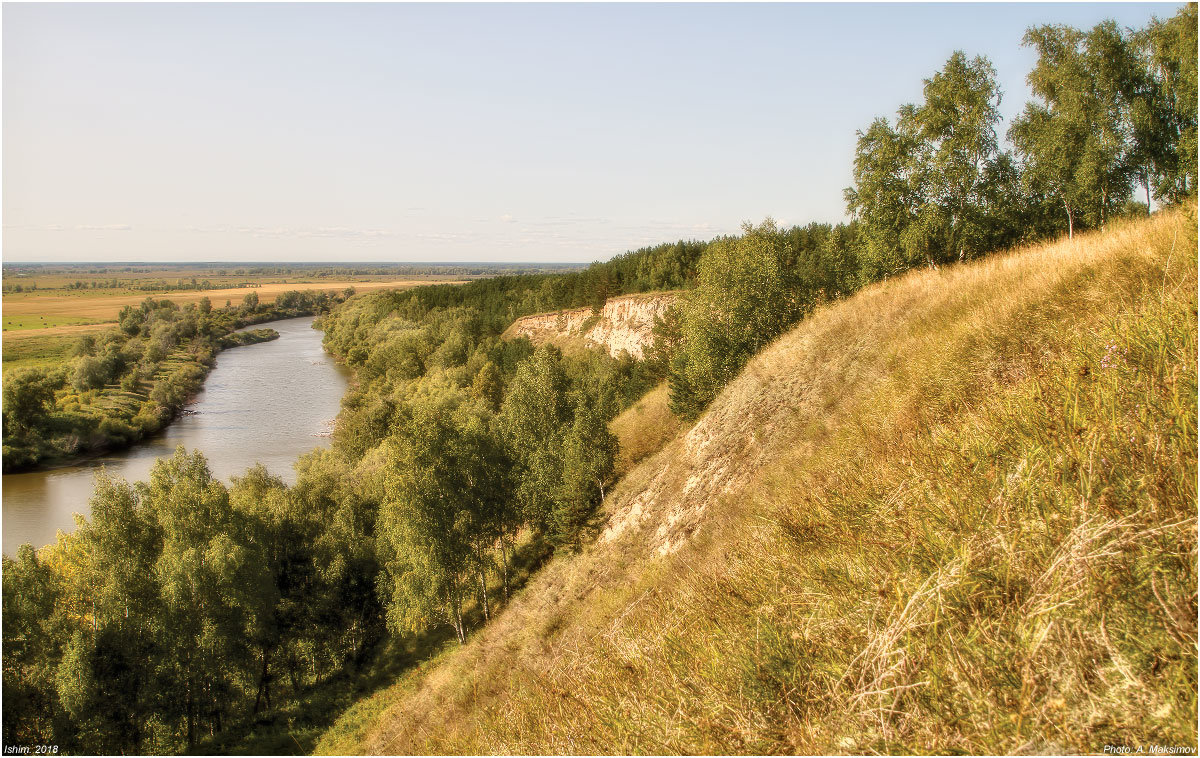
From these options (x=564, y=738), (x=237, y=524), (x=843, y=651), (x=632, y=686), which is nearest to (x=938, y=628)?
(x=843, y=651)

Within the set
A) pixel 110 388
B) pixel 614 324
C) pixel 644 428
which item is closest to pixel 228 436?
pixel 110 388

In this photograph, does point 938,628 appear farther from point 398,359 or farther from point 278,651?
point 398,359

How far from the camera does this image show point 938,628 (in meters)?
2.89

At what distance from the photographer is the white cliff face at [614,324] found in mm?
46781

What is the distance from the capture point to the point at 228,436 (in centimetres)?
4388

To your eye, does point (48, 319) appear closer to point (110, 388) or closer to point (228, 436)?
point (110, 388)

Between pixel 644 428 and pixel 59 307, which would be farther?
pixel 59 307

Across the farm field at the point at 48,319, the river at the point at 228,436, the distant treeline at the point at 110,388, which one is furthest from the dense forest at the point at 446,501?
the farm field at the point at 48,319

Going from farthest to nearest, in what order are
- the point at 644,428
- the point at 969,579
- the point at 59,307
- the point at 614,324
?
the point at 59,307, the point at 614,324, the point at 644,428, the point at 969,579

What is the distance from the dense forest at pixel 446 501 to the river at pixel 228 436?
13702 millimetres

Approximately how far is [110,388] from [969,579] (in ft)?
205

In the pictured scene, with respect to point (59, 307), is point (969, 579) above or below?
below

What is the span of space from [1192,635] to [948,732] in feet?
3.34

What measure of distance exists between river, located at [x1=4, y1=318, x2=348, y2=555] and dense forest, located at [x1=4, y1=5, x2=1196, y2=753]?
45.0 feet
